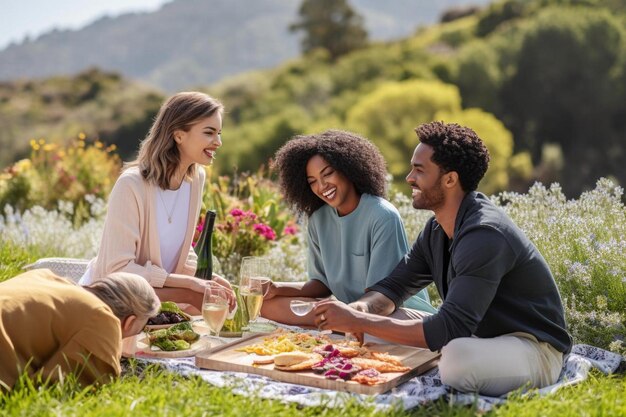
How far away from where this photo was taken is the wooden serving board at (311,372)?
12.5 feet

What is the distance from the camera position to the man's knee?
390cm

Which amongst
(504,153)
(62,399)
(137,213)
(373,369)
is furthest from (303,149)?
(504,153)

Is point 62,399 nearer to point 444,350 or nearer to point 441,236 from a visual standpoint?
point 444,350

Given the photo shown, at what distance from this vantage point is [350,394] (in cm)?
375

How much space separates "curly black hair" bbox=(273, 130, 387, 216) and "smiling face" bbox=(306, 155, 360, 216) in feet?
0.12

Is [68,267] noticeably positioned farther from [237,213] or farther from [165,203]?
[237,213]

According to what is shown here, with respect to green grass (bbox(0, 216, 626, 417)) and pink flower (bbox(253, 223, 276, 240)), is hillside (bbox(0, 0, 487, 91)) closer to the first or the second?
pink flower (bbox(253, 223, 276, 240))

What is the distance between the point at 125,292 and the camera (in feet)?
12.6

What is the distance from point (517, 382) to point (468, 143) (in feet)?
3.95

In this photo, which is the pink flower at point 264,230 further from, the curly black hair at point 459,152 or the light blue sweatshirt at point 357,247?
the curly black hair at point 459,152

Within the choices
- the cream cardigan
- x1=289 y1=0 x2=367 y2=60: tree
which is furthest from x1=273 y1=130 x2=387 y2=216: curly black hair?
x1=289 y1=0 x2=367 y2=60: tree

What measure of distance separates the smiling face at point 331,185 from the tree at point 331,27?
57284mm

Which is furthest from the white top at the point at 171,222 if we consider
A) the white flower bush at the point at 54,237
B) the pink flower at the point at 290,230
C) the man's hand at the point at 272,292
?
the white flower bush at the point at 54,237

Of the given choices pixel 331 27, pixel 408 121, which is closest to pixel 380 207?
Result: pixel 408 121
